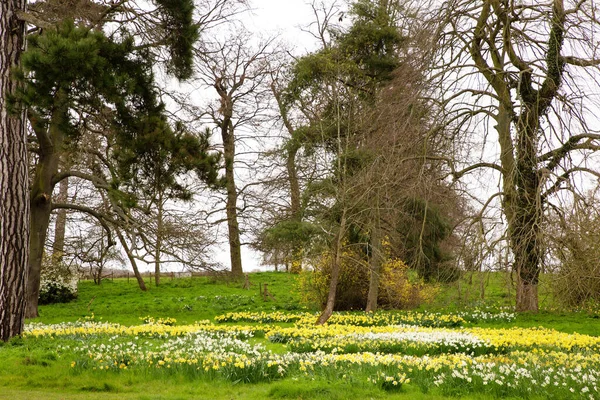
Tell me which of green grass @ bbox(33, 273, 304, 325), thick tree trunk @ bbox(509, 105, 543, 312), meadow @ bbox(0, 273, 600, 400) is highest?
thick tree trunk @ bbox(509, 105, 543, 312)

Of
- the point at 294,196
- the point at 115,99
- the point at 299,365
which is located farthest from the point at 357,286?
the point at 115,99

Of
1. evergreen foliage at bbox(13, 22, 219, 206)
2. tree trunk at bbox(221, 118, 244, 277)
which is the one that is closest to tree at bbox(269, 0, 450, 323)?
tree trunk at bbox(221, 118, 244, 277)

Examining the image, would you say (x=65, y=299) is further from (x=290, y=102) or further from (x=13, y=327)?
(x=13, y=327)

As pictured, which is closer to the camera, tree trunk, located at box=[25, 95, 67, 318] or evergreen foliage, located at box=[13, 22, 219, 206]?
evergreen foliage, located at box=[13, 22, 219, 206]

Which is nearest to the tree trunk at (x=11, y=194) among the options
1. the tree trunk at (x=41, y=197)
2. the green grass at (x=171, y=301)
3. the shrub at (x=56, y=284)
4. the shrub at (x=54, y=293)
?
the green grass at (x=171, y=301)

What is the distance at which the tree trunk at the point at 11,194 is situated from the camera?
36.8 ft

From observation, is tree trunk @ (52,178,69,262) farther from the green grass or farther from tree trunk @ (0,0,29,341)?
tree trunk @ (0,0,29,341)

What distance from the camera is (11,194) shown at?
11234 mm

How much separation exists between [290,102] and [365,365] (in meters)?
18.6

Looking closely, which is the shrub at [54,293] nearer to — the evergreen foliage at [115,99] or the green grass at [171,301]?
the green grass at [171,301]

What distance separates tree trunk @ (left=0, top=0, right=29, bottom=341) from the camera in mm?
11203

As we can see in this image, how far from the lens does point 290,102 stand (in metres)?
25.8

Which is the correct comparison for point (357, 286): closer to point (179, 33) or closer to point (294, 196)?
point (294, 196)

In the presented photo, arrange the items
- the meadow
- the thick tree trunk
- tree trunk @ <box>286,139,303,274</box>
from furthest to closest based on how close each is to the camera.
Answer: tree trunk @ <box>286,139,303,274</box> → the thick tree trunk → the meadow
